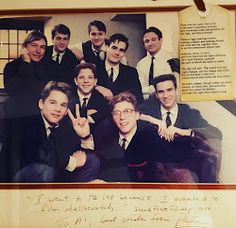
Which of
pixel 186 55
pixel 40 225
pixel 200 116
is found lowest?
pixel 40 225

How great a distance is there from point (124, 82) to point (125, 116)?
0.06 meters

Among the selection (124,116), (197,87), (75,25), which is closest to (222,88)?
(197,87)

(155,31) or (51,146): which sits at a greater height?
(155,31)

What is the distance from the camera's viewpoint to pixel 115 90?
63cm

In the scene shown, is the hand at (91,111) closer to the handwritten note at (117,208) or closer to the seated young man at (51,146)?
the seated young man at (51,146)

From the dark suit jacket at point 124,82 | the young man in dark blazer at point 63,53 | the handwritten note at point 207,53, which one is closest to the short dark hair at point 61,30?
the young man in dark blazer at point 63,53

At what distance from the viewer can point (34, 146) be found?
0.63 metres

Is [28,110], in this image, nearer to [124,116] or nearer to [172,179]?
[124,116]

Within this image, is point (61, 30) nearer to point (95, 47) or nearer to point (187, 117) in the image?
point (95, 47)

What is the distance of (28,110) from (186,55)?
293 mm

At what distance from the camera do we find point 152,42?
2.07 ft
